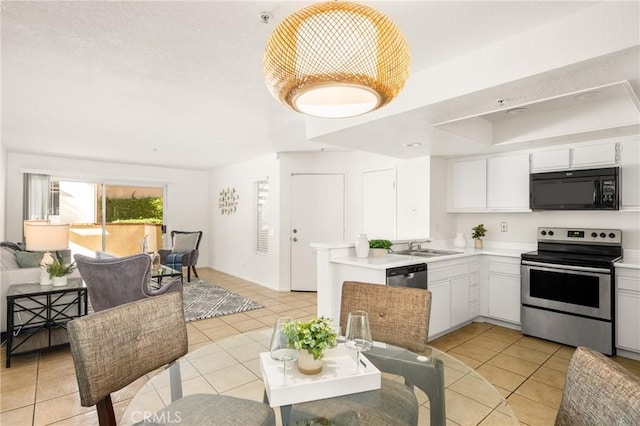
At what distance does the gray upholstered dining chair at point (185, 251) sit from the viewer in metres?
6.32

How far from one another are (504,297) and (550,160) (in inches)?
62.8

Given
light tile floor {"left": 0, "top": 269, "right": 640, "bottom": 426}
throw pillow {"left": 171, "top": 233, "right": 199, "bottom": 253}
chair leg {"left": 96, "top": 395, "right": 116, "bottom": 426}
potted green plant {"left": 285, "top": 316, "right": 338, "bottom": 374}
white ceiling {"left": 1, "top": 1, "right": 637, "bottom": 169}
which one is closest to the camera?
potted green plant {"left": 285, "top": 316, "right": 338, "bottom": 374}

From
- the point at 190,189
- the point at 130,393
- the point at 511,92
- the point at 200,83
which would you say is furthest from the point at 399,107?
the point at 190,189

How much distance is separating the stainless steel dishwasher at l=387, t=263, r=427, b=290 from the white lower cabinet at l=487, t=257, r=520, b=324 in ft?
3.92

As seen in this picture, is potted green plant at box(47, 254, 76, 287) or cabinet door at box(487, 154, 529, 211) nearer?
potted green plant at box(47, 254, 76, 287)

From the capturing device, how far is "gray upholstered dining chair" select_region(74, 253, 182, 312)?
2.99m

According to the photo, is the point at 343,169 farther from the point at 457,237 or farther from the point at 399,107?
the point at 399,107

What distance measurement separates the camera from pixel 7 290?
125 inches

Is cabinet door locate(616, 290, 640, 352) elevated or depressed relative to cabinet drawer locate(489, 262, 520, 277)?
depressed

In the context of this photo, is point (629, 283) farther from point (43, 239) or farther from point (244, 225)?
point (244, 225)

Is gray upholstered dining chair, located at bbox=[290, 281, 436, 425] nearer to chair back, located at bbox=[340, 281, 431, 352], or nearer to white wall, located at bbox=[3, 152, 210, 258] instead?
chair back, located at bbox=[340, 281, 431, 352]

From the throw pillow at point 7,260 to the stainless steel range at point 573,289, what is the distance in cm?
527

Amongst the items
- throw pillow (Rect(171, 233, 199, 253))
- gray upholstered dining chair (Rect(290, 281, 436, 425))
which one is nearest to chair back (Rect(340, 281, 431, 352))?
gray upholstered dining chair (Rect(290, 281, 436, 425))

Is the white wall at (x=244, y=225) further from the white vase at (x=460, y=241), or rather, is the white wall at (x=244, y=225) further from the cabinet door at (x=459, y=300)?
the cabinet door at (x=459, y=300)
